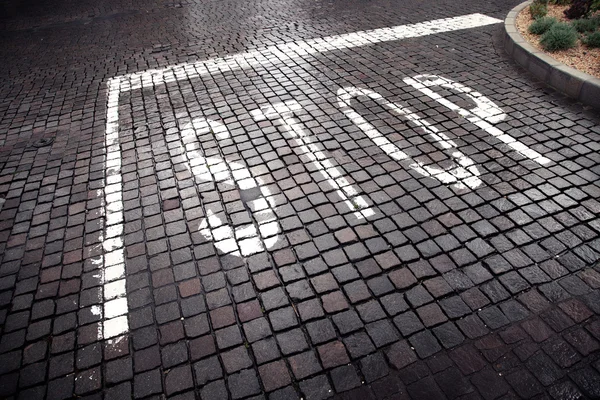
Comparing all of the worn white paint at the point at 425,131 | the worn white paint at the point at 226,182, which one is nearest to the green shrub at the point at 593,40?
the worn white paint at the point at 425,131

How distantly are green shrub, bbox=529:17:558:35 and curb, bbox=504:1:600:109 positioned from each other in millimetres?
300

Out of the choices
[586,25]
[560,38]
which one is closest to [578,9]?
[586,25]

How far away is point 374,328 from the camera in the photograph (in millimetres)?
3385

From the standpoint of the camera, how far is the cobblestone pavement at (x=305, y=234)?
10.4 feet

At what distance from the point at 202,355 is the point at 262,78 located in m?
5.99

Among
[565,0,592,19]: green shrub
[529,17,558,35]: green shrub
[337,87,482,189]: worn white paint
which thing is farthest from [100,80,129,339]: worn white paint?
[565,0,592,19]: green shrub

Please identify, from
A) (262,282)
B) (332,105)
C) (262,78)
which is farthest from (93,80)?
(262,282)

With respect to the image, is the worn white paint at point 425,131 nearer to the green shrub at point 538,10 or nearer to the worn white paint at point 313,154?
the worn white paint at point 313,154

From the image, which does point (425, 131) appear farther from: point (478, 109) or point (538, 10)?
point (538, 10)

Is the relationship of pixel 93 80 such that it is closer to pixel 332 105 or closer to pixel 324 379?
pixel 332 105

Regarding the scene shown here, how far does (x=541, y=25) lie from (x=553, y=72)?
2.02 meters

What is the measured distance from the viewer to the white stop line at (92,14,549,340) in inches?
164

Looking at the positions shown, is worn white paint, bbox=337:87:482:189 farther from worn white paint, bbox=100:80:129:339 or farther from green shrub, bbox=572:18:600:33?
green shrub, bbox=572:18:600:33

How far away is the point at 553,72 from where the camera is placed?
6660 millimetres
